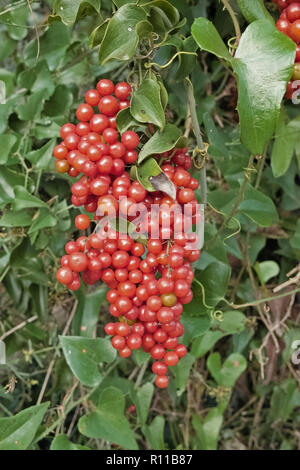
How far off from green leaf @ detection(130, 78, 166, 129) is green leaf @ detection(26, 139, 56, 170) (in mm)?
295

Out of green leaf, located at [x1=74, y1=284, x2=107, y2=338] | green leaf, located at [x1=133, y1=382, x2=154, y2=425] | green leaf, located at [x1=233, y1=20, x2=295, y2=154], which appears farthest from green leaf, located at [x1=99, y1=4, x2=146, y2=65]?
green leaf, located at [x1=133, y1=382, x2=154, y2=425]

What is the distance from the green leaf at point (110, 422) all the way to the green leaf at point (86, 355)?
0.17 ft

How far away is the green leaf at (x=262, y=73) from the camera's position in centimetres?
47

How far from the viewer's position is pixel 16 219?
→ 29.2 inches

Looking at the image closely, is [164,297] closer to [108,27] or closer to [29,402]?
[108,27]

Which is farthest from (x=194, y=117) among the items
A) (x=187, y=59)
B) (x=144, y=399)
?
(x=144, y=399)

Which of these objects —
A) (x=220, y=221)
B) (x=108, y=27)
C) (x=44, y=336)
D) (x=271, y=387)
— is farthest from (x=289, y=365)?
(x=108, y=27)

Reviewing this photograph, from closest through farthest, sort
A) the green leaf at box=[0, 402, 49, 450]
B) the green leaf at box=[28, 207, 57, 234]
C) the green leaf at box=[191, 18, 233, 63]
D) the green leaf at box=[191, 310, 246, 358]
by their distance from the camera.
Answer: the green leaf at box=[191, 18, 233, 63], the green leaf at box=[0, 402, 49, 450], the green leaf at box=[28, 207, 57, 234], the green leaf at box=[191, 310, 246, 358]

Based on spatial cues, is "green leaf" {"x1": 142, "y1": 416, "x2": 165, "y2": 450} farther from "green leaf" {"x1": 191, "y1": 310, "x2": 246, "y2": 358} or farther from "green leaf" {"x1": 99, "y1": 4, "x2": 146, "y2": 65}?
"green leaf" {"x1": 99, "y1": 4, "x2": 146, "y2": 65}

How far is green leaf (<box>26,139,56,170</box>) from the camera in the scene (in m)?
0.75

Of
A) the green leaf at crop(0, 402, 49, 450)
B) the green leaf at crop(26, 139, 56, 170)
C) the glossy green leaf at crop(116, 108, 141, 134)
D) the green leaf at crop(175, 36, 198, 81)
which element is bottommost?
the green leaf at crop(0, 402, 49, 450)

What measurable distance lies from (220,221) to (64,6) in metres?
0.50

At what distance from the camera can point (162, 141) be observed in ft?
1.60

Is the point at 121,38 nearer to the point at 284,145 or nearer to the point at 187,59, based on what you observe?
the point at 187,59
